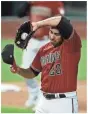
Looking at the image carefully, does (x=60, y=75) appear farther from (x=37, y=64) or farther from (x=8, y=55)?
(x=8, y=55)

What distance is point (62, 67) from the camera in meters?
5.41

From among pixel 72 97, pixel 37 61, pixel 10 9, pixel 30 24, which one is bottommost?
pixel 72 97

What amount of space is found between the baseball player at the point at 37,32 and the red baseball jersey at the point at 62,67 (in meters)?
3.12

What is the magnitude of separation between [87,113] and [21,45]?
3.04m

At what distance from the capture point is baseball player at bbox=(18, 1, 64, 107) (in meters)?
8.63

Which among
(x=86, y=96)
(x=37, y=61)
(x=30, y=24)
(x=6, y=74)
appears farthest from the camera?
(x=6, y=74)

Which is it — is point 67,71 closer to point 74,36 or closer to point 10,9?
point 74,36

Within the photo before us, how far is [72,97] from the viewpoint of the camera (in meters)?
5.39

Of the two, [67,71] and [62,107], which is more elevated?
[67,71]

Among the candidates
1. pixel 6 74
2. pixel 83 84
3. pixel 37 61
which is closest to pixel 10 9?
pixel 6 74

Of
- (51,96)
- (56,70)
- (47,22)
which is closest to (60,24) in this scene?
(47,22)

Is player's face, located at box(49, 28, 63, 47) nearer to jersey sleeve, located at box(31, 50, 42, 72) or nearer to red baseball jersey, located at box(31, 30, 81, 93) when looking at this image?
red baseball jersey, located at box(31, 30, 81, 93)

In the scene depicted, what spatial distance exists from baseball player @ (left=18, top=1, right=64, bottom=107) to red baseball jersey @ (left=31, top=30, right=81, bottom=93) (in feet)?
10.2

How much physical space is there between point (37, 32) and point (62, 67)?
336cm
